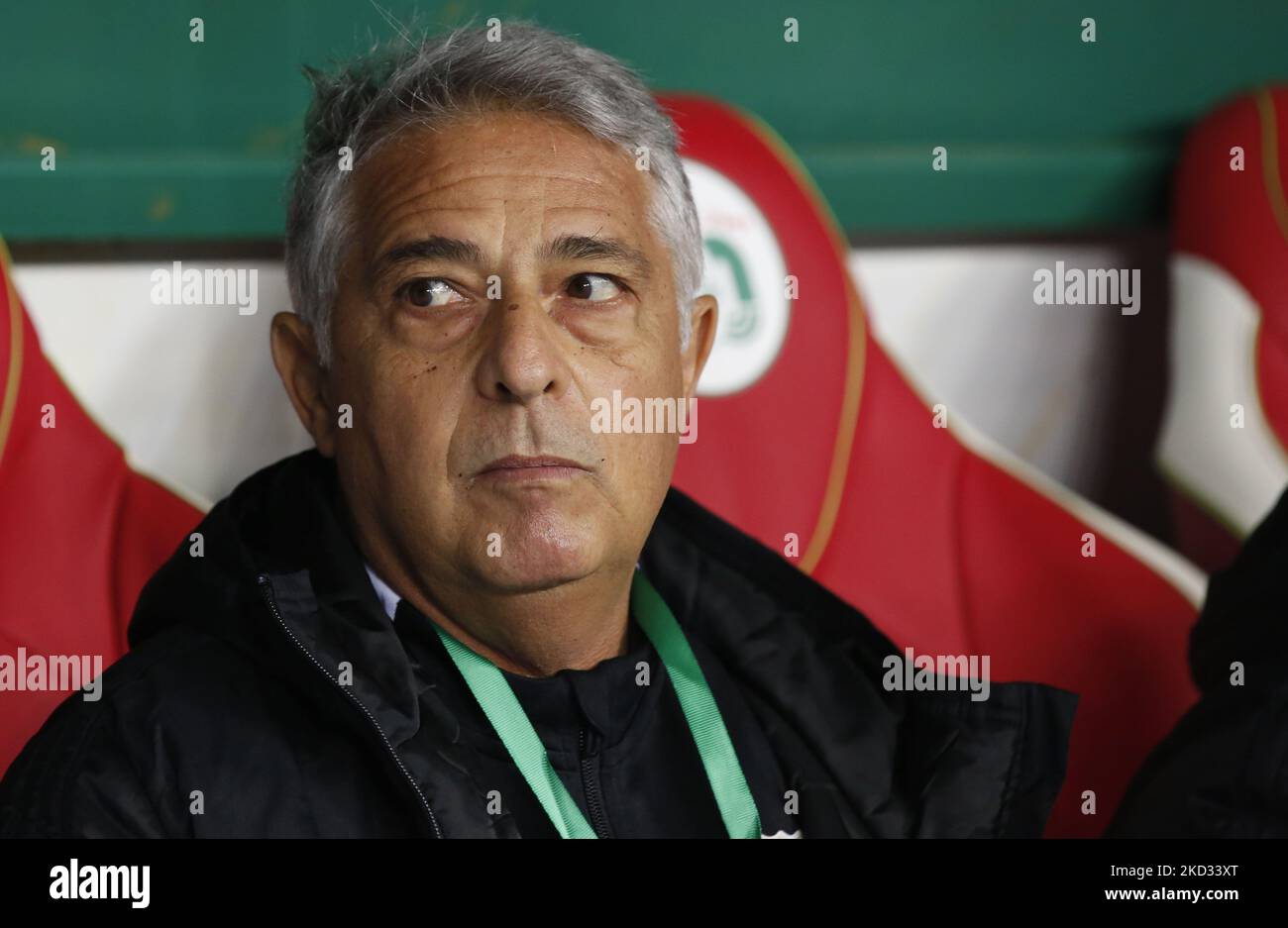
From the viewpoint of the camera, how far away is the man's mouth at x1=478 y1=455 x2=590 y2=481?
96 centimetres

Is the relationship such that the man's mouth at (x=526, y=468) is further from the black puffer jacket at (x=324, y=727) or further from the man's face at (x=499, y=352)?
the black puffer jacket at (x=324, y=727)

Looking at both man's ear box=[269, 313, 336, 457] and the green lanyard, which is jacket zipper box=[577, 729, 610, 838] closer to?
the green lanyard

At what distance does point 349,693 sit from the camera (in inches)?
35.6

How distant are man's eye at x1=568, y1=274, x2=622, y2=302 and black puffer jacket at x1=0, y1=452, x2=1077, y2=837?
0.23 metres

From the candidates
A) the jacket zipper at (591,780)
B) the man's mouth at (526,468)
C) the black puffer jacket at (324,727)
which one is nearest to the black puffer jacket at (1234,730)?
the black puffer jacket at (324,727)

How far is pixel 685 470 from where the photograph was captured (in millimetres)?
1455

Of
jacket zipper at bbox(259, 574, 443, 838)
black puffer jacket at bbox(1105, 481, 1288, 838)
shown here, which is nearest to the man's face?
jacket zipper at bbox(259, 574, 443, 838)

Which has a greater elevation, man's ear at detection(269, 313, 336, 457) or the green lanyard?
man's ear at detection(269, 313, 336, 457)

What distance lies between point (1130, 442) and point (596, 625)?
1.03m

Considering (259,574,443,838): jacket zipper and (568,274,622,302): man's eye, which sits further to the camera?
(568,274,622,302): man's eye

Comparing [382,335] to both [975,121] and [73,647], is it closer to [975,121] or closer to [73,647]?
[73,647]
